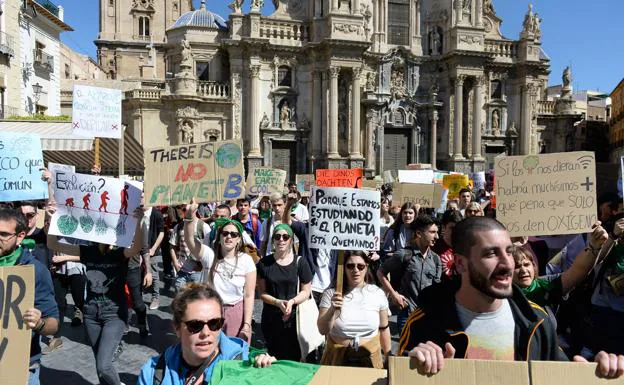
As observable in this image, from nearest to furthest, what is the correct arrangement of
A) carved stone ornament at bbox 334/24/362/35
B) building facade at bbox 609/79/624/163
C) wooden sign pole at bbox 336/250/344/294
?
wooden sign pole at bbox 336/250/344/294 < carved stone ornament at bbox 334/24/362/35 < building facade at bbox 609/79/624/163

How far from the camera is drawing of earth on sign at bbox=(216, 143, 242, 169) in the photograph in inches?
235

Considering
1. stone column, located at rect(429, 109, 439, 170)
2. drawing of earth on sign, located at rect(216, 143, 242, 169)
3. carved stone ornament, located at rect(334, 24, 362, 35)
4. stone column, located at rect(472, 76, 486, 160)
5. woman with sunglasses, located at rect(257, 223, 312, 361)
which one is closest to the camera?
woman with sunglasses, located at rect(257, 223, 312, 361)

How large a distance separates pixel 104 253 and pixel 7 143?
1.90 m

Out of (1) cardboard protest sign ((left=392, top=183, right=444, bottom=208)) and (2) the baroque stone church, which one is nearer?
(1) cardboard protest sign ((left=392, top=183, right=444, bottom=208))

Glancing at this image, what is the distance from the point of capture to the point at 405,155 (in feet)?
110

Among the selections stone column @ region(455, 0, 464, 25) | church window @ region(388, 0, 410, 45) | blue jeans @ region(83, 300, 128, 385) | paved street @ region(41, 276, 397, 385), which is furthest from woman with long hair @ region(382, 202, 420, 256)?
stone column @ region(455, 0, 464, 25)

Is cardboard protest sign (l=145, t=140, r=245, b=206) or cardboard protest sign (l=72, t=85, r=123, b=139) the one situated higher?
cardboard protest sign (l=72, t=85, r=123, b=139)

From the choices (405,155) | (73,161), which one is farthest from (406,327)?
(405,155)

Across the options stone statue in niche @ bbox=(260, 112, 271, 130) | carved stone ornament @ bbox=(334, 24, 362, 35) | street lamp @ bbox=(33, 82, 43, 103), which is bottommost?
stone statue in niche @ bbox=(260, 112, 271, 130)

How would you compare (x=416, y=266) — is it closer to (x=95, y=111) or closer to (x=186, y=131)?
(x=95, y=111)

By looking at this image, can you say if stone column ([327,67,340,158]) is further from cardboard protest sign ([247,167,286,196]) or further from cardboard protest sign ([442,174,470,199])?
cardboard protest sign ([247,167,286,196])

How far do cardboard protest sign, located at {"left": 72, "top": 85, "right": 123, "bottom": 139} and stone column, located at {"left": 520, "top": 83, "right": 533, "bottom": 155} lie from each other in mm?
30894

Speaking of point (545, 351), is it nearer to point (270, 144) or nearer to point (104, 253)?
point (104, 253)

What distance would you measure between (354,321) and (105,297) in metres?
2.38
